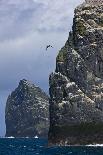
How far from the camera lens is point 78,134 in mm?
175875

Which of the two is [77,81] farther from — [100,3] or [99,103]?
[100,3]

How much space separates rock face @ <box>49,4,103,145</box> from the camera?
17738 centimetres

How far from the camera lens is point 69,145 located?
176625 mm

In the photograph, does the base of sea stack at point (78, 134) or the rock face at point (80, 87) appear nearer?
the base of sea stack at point (78, 134)

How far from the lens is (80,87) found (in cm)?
18262

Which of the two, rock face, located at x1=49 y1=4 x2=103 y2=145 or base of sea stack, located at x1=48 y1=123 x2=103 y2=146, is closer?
base of sea stack, located at x1=48 y1=123 x2=103 y2=146

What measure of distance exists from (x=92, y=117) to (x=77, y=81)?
39.5 feet

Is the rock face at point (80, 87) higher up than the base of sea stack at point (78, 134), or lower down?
higher up

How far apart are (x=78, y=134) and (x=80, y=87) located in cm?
1435

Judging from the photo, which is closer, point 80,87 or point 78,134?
point 78,134

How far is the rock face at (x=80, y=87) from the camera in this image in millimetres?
177375

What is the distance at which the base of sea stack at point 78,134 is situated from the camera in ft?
569

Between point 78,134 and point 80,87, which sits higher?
point 80,87

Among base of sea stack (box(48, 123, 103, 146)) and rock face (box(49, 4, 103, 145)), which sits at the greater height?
rock face (box(49, 4, 103, 145))
